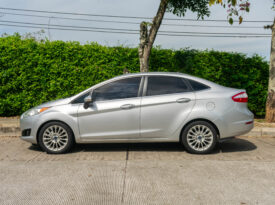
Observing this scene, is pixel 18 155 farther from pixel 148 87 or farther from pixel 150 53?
pixel 150 53

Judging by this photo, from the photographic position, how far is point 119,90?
264 inches

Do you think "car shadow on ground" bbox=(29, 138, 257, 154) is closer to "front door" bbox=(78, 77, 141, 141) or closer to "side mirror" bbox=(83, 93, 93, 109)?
"front door" bbox=(78, 77, 141, 141)

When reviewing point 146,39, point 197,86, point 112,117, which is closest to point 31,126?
point 112,117

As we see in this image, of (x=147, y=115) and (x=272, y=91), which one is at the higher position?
(x=272, y=91)

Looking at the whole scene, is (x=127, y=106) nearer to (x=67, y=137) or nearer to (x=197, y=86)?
(x=67, y=137)

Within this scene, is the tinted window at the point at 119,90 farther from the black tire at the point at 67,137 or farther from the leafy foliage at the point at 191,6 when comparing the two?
the leafy foliage at the point at 191,6

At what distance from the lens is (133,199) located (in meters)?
4.09

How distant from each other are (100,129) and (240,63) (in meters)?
6.74

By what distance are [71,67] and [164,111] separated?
18.0 ft

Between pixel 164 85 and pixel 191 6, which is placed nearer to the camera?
pixel 164 85

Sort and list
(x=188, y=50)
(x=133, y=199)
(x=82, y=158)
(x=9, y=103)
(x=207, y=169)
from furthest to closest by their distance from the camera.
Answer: (x=188, y=50)
(x=9, y=103)
(x=82, y=158)
(x=207, y=169)
(x=133, y=199)

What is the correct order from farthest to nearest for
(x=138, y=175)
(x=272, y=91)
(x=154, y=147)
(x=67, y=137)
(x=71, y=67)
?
(x=71, y=67), (x=272, y=91), (x=154, y=147), (x=67, y=137), (x=138, y=175)

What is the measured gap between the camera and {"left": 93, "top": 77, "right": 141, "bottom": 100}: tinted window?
667cm

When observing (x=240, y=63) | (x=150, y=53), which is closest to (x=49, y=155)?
(x=150, y=53)
